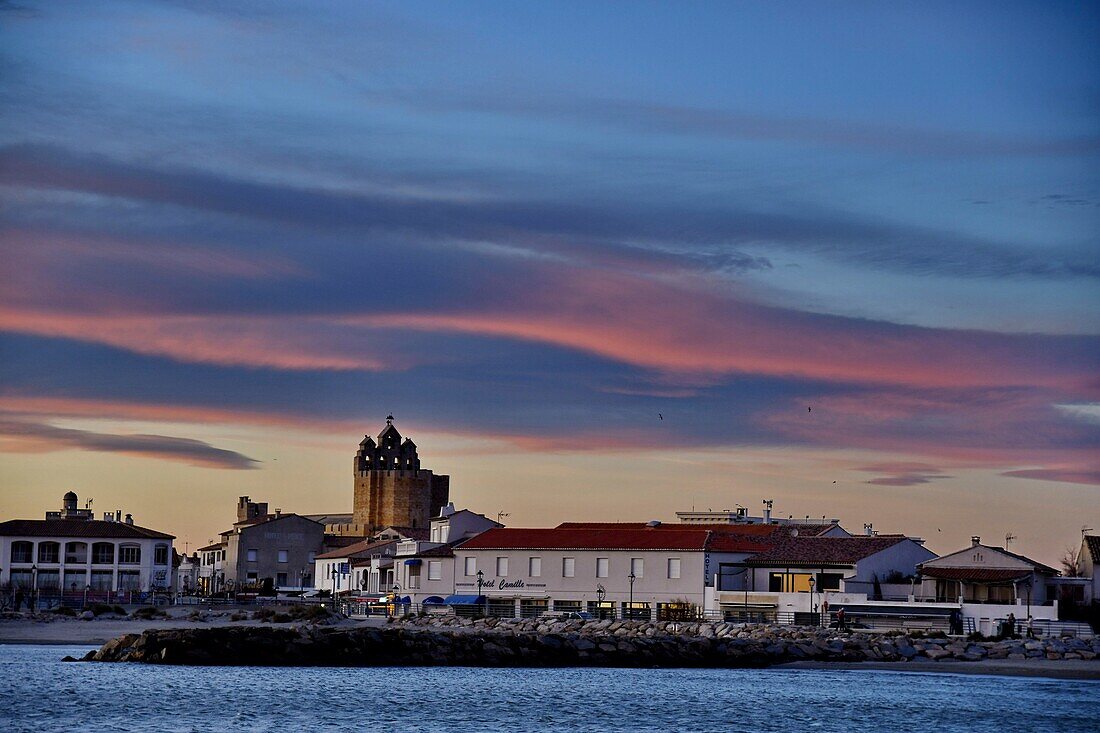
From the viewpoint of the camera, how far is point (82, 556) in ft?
355

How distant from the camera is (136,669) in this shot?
2014 inches

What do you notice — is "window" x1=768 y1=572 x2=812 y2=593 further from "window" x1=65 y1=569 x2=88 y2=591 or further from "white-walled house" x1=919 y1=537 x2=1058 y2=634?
"window" x1=65 y1=569 x2=88 y2=591

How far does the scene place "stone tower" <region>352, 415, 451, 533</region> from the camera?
172 meters

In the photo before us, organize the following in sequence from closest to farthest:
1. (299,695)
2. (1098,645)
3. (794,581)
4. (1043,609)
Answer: (299,695), (1098,645), (1043,609), (794,581)

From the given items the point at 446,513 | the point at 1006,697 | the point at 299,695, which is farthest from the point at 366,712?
the point at 446,513

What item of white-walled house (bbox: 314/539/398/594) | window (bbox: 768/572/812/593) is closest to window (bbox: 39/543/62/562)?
white-walled house (bbox: 314/539/398/594)

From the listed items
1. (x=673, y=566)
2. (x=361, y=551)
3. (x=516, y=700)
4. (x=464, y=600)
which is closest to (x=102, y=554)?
(x=361, y=551)

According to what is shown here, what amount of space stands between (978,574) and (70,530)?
212 feet

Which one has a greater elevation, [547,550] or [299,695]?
[547,550]

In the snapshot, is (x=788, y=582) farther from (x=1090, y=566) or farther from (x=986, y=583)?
(x=1090, y=566)

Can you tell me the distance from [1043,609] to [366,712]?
34.5m

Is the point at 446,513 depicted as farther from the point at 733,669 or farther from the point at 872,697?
the point at 872,697

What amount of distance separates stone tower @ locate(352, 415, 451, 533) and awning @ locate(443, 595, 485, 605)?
3544 inches

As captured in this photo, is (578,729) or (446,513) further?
(446,513)
